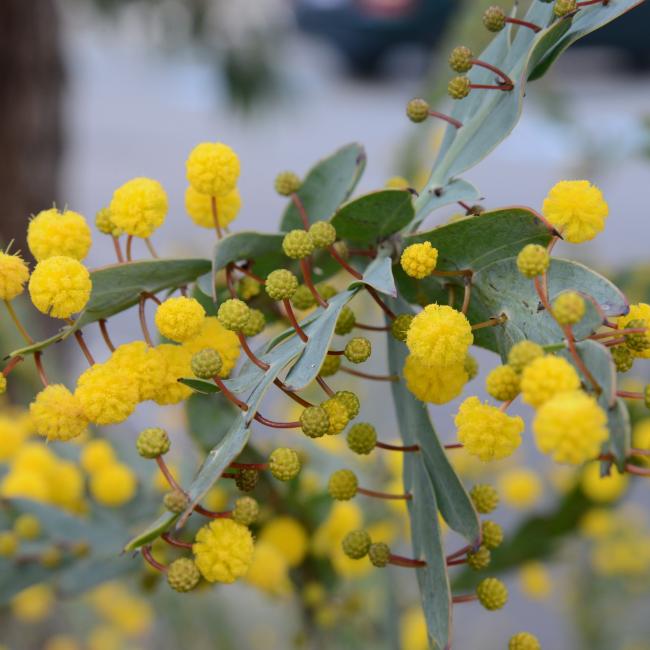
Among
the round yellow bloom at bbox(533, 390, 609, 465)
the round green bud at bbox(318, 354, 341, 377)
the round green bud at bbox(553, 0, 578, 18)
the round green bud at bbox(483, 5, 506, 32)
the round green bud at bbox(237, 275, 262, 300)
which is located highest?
the round green bud at bbox(553, 0, 578, 18)

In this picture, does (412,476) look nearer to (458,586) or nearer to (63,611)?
(458,586)

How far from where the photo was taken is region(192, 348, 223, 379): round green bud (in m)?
0.42

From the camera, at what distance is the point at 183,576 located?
0.42 metres

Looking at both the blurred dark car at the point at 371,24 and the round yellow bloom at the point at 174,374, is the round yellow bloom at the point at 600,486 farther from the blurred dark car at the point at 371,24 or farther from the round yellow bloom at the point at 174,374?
the blurred dark car at the point at 371,24

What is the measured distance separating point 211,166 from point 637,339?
0.25 meters

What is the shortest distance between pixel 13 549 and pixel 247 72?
6.89ft

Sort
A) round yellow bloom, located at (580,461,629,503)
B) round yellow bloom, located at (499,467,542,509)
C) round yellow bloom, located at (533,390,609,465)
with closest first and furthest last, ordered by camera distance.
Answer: round yellow bloom, located at (533,390,609,465) < round yellow bloom, located at (580,461,629,503) < round yellow bloom, located at (499,467,542,509)

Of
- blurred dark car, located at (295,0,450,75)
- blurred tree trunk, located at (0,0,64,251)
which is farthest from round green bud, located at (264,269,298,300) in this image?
blurred dark car, located at (295,0,450,75)

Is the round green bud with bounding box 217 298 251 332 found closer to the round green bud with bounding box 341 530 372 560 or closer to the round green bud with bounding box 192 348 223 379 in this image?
the round green bud with bounding box 192 348 223 379

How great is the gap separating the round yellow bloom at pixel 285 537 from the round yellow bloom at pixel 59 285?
0.35m

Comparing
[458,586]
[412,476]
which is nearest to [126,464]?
[458,586]

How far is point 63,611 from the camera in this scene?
1678 mm

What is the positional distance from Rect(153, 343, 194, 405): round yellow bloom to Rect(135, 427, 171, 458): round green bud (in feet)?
0.10

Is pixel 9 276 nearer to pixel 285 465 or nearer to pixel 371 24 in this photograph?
pixel 285 465
